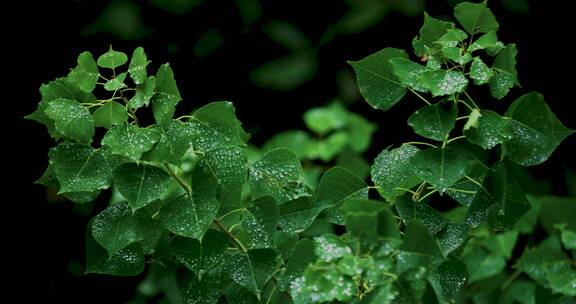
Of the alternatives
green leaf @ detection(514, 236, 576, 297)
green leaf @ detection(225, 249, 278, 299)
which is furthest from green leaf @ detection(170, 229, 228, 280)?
green leaf @ detection(514, 236, 576, 297)

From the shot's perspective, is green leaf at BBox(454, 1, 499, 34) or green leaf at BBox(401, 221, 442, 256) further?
green leaf at BBox(454, 1, 499, 34)

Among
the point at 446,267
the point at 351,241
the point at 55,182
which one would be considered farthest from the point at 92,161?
the point at 446,267

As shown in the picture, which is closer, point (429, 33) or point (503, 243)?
point (429, 33)

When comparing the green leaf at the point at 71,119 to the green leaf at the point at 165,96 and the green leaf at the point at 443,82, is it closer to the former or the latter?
the green leaf at the point at 165,96

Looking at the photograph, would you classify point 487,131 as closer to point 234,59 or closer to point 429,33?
point 429,33

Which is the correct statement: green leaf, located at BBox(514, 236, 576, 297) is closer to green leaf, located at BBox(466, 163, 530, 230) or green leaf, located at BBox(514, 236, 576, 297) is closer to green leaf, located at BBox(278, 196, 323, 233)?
green leaf, located at BBox(466, 163, 530, 230)

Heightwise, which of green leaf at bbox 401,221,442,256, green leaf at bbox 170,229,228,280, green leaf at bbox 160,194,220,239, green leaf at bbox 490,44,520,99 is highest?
green leaf at bbox 490,44,520,99

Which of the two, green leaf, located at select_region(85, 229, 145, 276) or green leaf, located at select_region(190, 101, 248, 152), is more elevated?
green leaf, located at select_region(190, 101, 248, 152)

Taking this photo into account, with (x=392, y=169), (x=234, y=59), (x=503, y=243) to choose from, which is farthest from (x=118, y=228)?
(x=234, y=59)
